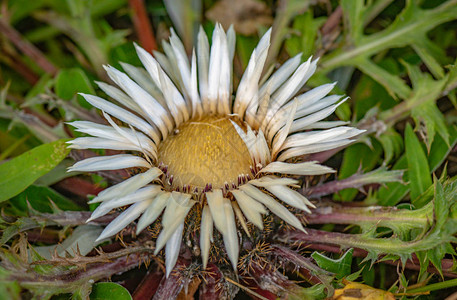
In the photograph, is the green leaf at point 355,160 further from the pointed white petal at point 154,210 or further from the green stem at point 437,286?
the pointed white petal at point 154,210

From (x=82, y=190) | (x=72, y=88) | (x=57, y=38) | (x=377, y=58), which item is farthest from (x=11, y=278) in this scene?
(x=377, y=58)

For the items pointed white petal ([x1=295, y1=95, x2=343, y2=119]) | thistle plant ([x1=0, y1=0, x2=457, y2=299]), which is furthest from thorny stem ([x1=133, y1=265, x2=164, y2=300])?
pointed white petal ([x1=295, y1=95, x2=343, y2=119])

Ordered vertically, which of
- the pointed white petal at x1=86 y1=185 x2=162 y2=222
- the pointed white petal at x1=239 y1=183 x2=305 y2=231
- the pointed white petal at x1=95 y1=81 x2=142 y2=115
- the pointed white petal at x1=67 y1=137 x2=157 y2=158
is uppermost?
the pointed white petal at x1=95 y1=81 x2=142 y2=115

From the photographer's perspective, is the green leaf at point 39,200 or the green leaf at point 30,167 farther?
the green leaf at point 39,200

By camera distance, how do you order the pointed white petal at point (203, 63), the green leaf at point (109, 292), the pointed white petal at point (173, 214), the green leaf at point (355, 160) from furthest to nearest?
1. the green leaf at point (355, 160)
2. the pointed white petal at point (203, 63)
3. the green leaf at point (109, 292)
4. the pointed white petal at point (173, 214)

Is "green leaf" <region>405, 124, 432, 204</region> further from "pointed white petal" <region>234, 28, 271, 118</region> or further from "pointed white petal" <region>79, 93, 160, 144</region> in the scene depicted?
"pointed white petal" <region>79, 93, 160, 144</region>

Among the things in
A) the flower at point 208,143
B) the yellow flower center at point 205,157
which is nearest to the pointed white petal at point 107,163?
the flower at point 208,143

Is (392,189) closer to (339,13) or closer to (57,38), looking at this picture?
(339,13)

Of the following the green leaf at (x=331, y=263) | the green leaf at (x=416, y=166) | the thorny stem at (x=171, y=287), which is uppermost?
the green leaf at (x=416, y=166)
